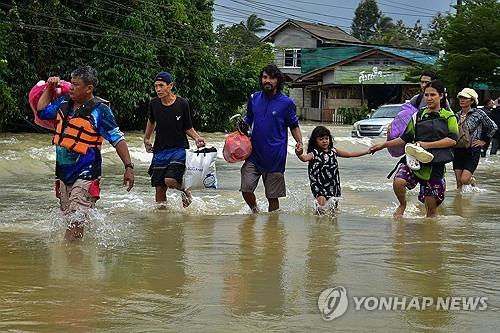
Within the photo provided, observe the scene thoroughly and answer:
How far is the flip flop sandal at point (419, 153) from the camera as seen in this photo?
8.48 meters

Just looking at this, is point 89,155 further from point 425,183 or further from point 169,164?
point 425,183

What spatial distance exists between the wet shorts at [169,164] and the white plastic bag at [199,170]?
71 mm

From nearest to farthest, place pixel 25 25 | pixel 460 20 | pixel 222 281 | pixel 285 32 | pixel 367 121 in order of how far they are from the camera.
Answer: pixel 222 281 → pixel 25 25 → pixel 367 121 → pixel 460 20 → pixel 285 32

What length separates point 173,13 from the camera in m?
32.8

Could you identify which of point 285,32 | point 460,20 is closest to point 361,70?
point 285,32

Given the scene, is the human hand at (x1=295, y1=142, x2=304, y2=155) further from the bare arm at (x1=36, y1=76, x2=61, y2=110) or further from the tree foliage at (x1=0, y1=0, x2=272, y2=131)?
the tree foliage at (x1=0, y1=0, x2=272, y2=131)

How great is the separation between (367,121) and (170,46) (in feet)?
26.2

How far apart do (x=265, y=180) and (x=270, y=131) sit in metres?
0.56

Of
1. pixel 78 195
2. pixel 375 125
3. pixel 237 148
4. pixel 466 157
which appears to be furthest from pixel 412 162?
pixel 375 125

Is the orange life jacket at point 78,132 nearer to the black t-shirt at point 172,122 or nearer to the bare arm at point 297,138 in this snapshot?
the black t-shirt at point 172,122

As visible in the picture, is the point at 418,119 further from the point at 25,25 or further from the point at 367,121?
the point at 367,121

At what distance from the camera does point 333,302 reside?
17.4 ft

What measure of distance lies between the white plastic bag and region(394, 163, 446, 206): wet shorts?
2105 mm

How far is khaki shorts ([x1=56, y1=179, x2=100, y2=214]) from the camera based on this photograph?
22.7ft
